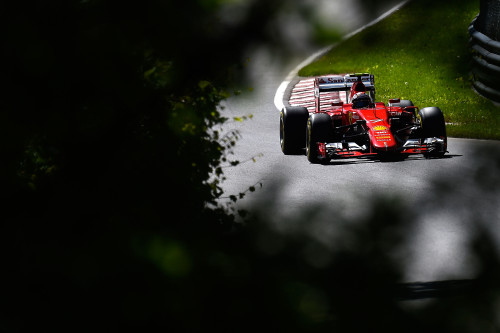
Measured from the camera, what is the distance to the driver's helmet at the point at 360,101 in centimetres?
1202

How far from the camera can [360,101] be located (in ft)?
39.4

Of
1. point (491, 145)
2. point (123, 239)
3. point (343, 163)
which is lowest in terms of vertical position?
point (123, 239)

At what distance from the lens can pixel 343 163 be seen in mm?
11477

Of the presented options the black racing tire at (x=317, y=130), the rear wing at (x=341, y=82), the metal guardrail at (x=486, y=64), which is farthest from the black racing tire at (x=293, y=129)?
the metal guardrail at (x=486, y=64)

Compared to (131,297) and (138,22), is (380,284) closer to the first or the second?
(131,297)

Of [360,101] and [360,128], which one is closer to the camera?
[360,128]

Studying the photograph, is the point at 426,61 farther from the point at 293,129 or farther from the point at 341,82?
the point at 341,82

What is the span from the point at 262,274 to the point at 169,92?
0.42 m

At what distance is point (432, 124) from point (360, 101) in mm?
1283

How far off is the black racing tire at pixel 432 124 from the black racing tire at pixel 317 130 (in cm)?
124

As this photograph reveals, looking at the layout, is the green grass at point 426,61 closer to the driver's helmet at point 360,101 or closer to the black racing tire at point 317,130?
the driver's helmet at point 360,101

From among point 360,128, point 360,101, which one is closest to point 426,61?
point 360,128

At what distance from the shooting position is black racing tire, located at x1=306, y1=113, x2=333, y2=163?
36.0ft

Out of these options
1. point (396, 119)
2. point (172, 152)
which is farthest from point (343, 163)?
point (172, 152)
